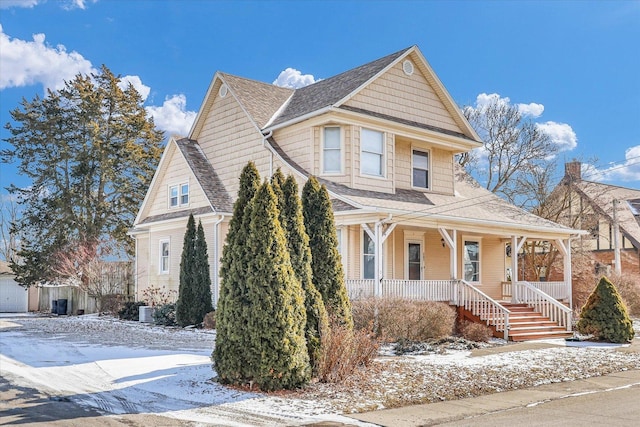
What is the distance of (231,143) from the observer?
2333cm

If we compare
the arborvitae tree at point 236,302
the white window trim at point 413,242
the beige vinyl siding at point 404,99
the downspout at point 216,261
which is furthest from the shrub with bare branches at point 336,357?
the downspout at point 216,261

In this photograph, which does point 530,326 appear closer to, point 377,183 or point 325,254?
point 377,183

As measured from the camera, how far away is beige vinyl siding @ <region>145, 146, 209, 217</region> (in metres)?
23.2

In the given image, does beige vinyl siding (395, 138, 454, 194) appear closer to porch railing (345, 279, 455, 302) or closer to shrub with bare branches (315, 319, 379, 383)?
porch railing (345, 279, 455, 302)

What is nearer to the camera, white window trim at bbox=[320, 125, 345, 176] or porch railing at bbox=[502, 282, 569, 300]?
white window trim at bbox=[320, 125, 345, 176]

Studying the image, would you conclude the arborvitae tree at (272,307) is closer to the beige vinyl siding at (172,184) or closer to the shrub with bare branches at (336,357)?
the shrub with bare branches at (336,357)

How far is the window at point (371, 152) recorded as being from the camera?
19888mm

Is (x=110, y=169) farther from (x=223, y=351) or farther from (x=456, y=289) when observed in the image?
(x=223, y=351)

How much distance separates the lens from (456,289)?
1864 cm

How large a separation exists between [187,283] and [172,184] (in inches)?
224

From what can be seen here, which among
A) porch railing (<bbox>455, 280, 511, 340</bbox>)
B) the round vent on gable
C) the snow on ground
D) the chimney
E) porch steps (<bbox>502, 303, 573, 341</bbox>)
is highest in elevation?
the round vent on gable

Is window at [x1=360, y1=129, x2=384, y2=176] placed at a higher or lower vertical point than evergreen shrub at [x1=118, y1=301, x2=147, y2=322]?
higher

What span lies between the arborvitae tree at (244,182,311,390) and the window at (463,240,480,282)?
13.5 meters

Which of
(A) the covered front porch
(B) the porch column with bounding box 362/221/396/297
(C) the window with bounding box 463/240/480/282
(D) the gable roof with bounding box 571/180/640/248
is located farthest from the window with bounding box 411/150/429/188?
(D) the gable roof with bounding box 571/180/640/248
